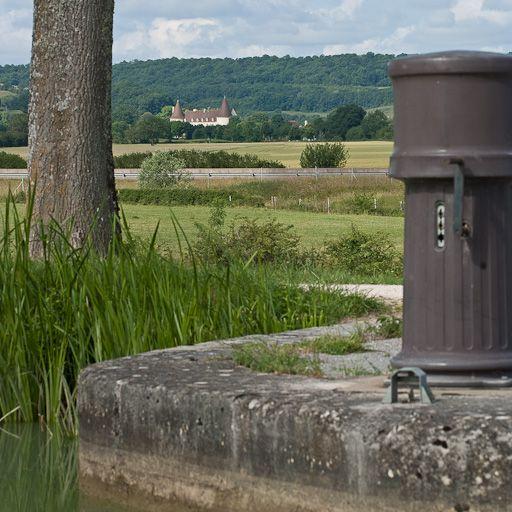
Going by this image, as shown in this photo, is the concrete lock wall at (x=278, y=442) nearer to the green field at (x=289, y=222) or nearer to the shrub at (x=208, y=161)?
the green field at (x=289, y=222)

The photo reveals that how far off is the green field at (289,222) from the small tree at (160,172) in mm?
11703

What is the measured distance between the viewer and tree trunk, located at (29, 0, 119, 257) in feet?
32.4

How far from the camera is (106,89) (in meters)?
10.2

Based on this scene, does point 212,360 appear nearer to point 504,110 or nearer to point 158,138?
point 504,110

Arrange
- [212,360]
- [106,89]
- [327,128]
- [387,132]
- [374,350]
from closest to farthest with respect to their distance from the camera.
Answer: [212,360] → [374,350] → [106,89] → [387,132] → [327,128]

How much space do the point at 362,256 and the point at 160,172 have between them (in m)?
40.2

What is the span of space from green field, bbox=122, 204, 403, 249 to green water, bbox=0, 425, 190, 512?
19013 millimetres

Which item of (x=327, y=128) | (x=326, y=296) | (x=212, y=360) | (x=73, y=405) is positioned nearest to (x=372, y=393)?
(x=212, y=360)

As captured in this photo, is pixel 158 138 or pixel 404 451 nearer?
pixel 404 451

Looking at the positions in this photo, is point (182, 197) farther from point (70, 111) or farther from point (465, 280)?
point (465, 280)

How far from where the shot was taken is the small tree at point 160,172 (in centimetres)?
5522

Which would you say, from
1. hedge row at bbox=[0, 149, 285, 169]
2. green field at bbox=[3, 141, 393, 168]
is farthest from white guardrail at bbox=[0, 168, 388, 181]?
green field at bbox=[3, 141, 393, 168]

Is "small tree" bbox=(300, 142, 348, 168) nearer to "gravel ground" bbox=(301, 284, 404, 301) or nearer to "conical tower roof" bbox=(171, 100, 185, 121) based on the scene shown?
"gravel ground" bbox=(301, 284, 404, 301)

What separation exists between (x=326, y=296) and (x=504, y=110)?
3424 millimetres
